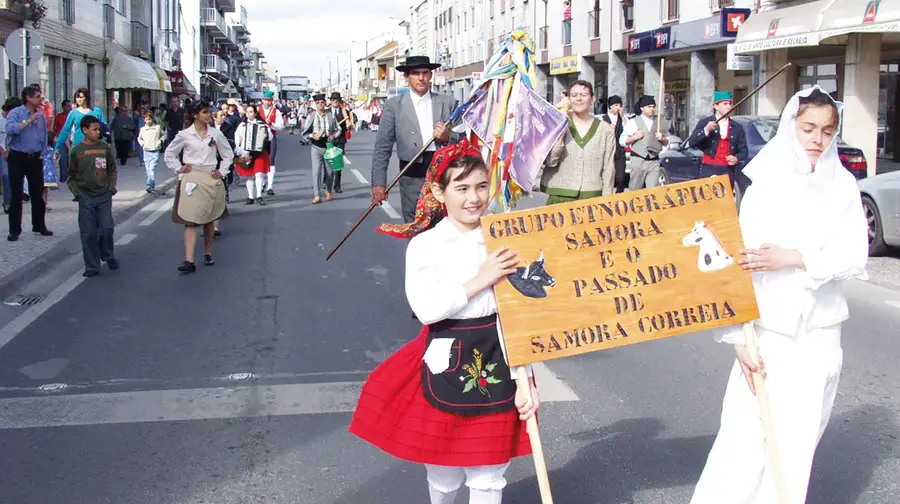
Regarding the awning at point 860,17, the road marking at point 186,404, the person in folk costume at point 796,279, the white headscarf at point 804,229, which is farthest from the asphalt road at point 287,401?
the awning at point 860,17

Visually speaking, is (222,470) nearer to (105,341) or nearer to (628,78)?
(105,341)

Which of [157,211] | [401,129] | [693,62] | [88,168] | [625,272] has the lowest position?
[157,211]

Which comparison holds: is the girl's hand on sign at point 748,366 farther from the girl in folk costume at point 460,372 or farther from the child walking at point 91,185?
the child walking at point 91,185

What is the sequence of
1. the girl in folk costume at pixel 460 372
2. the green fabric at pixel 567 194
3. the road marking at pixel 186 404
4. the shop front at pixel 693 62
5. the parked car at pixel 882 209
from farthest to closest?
the shop front at pixel 693 62, the parked car at pixel 882 209, the green fabric at pixel 567 194, the road marking at pixel 186 404, the girl in folk costume at pixel 460 372

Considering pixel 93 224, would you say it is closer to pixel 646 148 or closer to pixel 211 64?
pixel 646 148

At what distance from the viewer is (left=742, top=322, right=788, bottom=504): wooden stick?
10.9 feet

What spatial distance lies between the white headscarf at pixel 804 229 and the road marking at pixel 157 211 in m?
12.0

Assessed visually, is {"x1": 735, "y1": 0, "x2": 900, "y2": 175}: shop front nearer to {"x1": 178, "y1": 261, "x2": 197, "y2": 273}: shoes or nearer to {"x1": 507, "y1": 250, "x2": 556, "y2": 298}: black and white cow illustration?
{"x1": 178, "y1": 261, "x2": 197, "y2": 273}: shoes

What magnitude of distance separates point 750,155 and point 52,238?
29.4 feet

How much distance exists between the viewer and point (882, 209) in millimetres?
10797

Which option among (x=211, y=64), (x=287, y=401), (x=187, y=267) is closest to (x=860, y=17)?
(x=187, y=267)

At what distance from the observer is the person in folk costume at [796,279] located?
3365 millimetres

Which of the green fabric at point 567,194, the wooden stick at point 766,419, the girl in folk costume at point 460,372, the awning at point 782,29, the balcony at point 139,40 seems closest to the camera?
the girl in folk costume at point 460,372

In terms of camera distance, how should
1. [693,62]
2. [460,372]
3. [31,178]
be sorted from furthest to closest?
[693,62] < [31,178] < [460,372]
